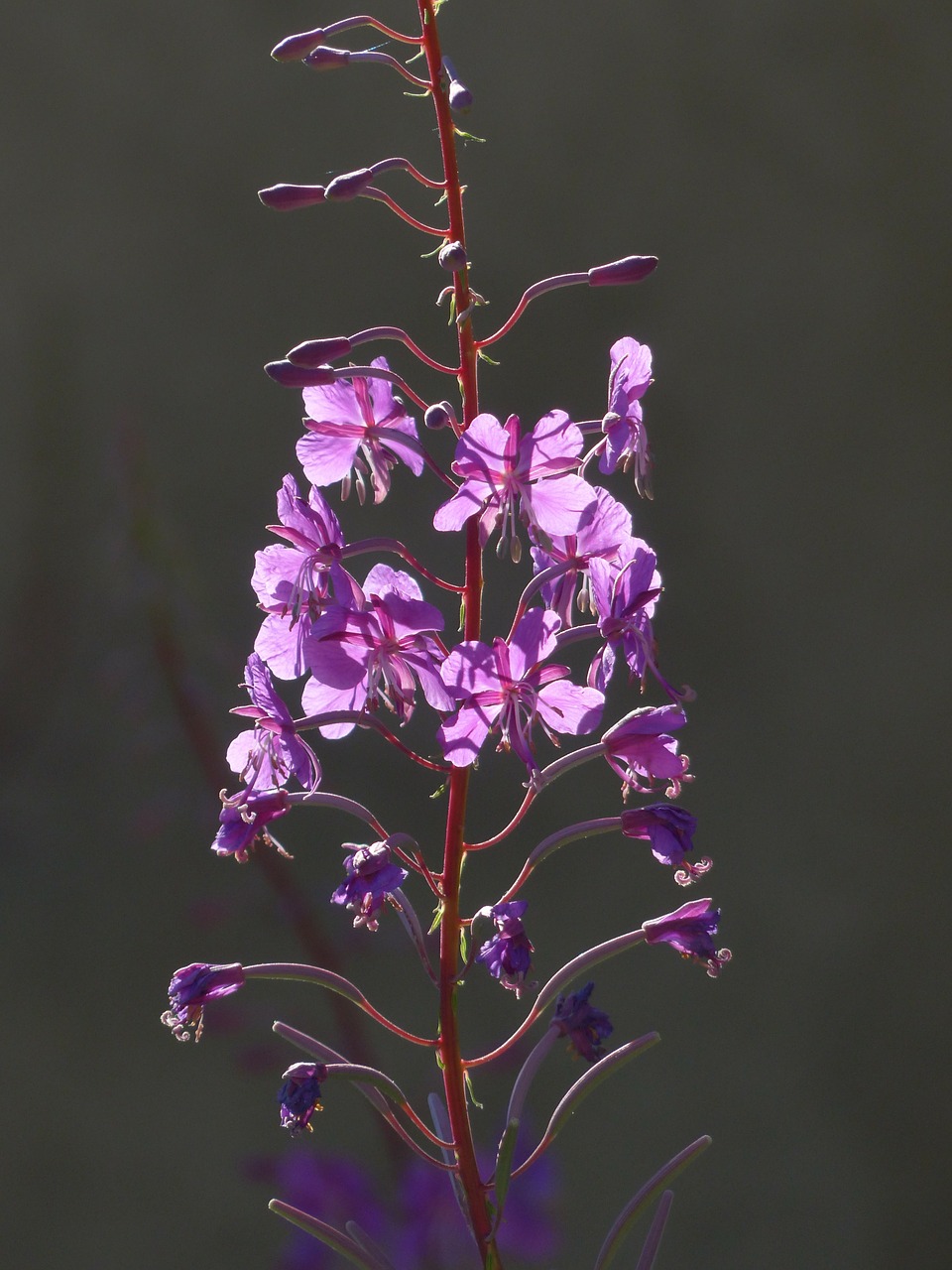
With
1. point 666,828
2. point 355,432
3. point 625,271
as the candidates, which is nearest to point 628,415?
point 625,271

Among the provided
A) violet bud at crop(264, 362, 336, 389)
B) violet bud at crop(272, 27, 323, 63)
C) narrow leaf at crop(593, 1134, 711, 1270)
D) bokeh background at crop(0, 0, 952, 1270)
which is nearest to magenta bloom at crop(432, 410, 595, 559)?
violet bud at crop(264, 362, 336, 389)

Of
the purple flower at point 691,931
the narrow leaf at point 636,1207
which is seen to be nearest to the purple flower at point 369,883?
the purple flower at point 691,931

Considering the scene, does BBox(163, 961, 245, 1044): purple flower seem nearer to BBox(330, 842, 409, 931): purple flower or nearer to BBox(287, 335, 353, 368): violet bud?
BBox(330, 842, 409, 931): purple flower

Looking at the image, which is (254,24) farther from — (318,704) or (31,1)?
(318,704)

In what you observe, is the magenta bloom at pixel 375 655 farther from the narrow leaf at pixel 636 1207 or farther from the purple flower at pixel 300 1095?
the narrow leaf at pixel 636 1207

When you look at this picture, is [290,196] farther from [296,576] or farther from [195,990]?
[195,990]

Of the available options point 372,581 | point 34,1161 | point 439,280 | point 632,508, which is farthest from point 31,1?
point 34,1161

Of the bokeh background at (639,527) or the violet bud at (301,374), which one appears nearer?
the violet bud at (301,374)
